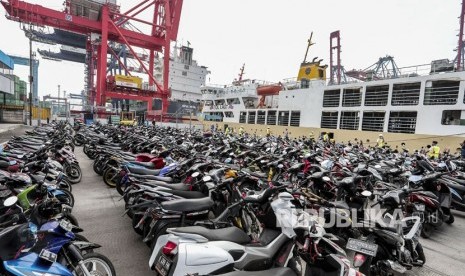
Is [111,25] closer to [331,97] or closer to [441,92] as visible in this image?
[331,97]

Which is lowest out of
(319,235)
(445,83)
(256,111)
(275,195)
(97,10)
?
(319,235)

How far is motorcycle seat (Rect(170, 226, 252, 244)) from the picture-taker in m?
2.27

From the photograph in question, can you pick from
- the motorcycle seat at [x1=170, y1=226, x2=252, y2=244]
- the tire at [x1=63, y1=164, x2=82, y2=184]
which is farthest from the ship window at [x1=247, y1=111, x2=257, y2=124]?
the motorcycle seat at [x1=170, y1=226, x2=252, y2=244]

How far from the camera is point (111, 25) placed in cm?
2895

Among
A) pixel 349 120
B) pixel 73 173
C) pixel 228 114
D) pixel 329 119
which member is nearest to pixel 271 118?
pixel 329 119

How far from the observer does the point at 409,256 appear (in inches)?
119

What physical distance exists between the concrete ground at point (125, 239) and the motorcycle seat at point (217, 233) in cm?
115

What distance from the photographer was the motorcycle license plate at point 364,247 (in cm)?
253

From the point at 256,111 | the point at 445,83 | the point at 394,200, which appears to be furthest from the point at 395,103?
the point at 394,200

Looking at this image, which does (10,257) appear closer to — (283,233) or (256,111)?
(283,233)

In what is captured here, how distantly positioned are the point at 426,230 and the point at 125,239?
4.98 m

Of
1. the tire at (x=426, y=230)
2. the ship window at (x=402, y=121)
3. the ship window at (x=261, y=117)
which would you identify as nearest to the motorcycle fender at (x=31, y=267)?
the tire at (x=426, y=230)

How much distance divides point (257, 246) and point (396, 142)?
55.4 feet

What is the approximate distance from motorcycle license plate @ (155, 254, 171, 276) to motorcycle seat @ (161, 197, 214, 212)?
72cm
